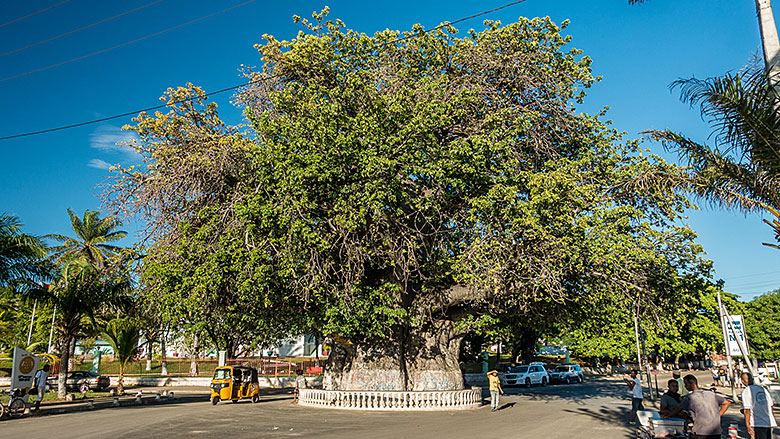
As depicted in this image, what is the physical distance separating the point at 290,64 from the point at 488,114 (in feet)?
24.9

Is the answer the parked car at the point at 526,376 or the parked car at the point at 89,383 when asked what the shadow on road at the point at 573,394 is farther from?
the parked car at the point at 89,383

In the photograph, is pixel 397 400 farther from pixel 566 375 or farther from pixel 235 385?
pixel 566 375

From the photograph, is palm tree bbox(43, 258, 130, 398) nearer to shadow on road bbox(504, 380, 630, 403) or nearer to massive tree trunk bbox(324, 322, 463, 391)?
massive tree trunk bbox(324, 322, 463, 391)

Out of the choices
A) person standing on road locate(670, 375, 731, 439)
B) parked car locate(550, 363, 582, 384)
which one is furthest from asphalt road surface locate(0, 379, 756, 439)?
parked car locate(550, 363, 582, 384)

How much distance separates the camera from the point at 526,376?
3603 cm

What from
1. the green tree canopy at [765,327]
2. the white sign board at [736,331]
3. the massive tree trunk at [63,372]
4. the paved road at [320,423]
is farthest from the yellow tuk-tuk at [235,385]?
the green tree canopy at [765,327]

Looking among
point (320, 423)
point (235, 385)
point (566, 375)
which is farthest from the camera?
point (566, 375)

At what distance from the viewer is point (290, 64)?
725 inches

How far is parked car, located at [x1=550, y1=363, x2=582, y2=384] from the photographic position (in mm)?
41344

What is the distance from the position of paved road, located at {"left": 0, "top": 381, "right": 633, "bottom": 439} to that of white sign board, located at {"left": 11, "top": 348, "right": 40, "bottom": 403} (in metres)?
1.37

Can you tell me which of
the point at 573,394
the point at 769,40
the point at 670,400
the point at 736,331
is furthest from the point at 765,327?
the point at 670,400

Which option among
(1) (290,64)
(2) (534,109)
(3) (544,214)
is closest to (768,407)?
(3) (544,214)

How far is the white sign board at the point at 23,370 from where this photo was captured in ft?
55.9

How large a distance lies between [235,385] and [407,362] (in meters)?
7.83
